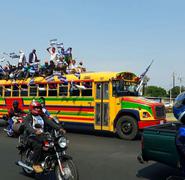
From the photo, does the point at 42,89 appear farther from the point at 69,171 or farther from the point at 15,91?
the point at 69,171

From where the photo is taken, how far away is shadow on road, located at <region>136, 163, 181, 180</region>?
24.6ft

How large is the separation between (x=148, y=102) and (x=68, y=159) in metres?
7.69

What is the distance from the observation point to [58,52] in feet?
62.2

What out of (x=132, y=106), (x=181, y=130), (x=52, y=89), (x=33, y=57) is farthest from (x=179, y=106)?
(x=33, y=57)

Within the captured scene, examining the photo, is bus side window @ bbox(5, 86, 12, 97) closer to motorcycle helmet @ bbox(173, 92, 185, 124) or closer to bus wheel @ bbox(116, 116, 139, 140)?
bus wheel @ bbox(116, 116, 139, 140)

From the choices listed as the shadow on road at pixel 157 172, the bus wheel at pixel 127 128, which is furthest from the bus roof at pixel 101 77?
the shadow on road at pixel 157 172

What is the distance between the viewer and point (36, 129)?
6727mm

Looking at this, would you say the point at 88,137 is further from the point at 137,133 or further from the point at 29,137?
the point at 29,137

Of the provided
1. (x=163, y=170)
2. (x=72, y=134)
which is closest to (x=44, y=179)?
(x=163, y=170)

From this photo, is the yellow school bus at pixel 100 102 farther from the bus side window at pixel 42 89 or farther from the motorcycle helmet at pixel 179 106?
the motorcycle helmet at pixel 179 106

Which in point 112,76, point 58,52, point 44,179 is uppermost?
point 58,52

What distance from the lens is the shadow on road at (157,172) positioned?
7.49m

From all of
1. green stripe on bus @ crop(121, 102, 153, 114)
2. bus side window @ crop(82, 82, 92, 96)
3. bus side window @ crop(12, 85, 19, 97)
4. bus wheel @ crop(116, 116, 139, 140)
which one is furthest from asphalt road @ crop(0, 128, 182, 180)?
bus side window @ crop(12, 85, 19, 97)

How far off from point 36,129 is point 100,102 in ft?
25.1
